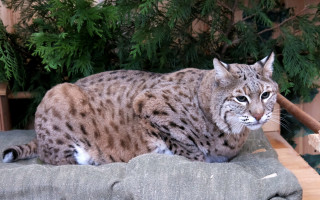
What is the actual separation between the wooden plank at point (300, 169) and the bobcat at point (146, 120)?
0.40m

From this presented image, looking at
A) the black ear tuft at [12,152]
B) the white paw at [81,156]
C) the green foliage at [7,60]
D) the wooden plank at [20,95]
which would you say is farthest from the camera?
the wooden plank at [20,95]

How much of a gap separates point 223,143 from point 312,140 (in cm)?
60

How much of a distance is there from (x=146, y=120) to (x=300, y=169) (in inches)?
41.2

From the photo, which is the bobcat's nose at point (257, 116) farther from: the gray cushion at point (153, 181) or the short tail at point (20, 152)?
the short tail at point (20, 152)

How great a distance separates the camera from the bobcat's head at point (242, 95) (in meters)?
2.16

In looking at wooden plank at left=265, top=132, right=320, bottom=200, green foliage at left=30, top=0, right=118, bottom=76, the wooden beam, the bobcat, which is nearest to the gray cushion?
wooden plank at left=265, top=132, right=320, bottom=200

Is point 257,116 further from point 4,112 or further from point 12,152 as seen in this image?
point 4,112

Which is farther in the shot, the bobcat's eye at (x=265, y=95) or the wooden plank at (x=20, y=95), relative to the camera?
the wooden plank at (x=20, y=95)

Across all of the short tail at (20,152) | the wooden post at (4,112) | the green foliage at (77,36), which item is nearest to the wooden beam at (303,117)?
the green foliage at (77,36)

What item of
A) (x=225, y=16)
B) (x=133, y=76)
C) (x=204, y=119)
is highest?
(x=225, y=16)

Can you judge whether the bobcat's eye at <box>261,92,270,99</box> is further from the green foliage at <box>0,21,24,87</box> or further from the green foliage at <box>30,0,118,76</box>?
the green foliage at <box>0,21,24,87</box>

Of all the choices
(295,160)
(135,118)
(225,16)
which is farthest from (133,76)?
(295,160)

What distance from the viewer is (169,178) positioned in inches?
73.8

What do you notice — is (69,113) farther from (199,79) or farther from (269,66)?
(269,66)
